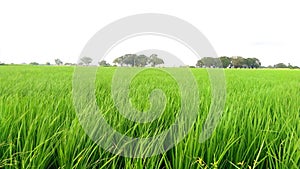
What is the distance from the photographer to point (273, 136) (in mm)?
1021

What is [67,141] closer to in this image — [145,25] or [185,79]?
[145,25]

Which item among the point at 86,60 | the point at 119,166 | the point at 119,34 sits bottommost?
the point at 119,166

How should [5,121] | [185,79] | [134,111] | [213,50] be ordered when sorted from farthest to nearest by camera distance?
[185,79] < [213,50] < [134,111] < [5,121]

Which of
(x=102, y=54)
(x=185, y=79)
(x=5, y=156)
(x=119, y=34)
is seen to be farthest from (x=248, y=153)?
(x=185, y=79)

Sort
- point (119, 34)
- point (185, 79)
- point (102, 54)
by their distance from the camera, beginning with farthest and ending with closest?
1. point (185, 79)
2. point (119, 34)
3. point (102, 54)

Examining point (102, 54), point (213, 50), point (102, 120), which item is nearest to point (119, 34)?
point (102, 54)

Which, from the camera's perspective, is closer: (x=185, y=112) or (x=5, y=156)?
(x=5, y=156)

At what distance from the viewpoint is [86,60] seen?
6.31 feet

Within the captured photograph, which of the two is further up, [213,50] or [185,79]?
[213,50]

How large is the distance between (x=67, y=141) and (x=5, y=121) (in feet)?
1.05

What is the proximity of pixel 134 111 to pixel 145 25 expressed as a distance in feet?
3.46

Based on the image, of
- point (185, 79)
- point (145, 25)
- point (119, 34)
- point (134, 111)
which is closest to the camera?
point (134, 111)

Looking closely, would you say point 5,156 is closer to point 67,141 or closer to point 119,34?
point 67,141

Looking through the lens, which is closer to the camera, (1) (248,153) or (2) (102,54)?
(1) (248,153)
